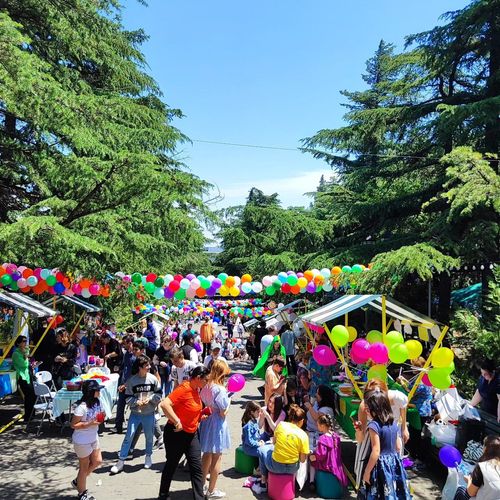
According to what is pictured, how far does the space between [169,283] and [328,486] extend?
663cm

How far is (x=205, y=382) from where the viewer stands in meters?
5.26

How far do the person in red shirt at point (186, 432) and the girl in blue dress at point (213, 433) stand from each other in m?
0.30

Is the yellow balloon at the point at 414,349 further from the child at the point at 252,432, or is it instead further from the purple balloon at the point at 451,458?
the child at the point at 252,432

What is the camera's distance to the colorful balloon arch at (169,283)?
10.3 meters

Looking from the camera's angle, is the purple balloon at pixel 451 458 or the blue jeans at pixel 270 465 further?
the blue jeans at pixel 270 465

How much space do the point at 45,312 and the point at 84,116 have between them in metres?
4.13

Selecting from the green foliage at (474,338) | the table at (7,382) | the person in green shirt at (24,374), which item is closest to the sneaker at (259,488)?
the green foliage at (474,338)

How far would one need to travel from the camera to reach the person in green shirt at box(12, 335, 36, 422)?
8633 millimetres

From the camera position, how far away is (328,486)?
5.56 meters

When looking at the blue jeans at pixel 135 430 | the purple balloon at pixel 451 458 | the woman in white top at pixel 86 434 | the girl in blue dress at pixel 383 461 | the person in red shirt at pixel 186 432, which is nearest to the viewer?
the girl in blue dress at pixel 383 461

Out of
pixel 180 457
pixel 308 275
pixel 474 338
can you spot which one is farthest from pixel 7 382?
pixel 474 338

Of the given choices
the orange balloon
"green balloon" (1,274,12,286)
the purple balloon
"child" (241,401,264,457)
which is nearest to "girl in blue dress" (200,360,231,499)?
"child" (241,401,264,457)

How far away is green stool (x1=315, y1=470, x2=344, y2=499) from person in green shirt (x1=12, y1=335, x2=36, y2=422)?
18.9 feet

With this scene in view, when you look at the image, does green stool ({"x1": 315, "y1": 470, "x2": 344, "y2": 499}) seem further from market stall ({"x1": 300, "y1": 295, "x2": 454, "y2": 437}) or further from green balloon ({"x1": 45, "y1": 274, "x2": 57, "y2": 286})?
green balloon ({"x1": 45, "y1": 274, "x2": 57, "y2": 286})
